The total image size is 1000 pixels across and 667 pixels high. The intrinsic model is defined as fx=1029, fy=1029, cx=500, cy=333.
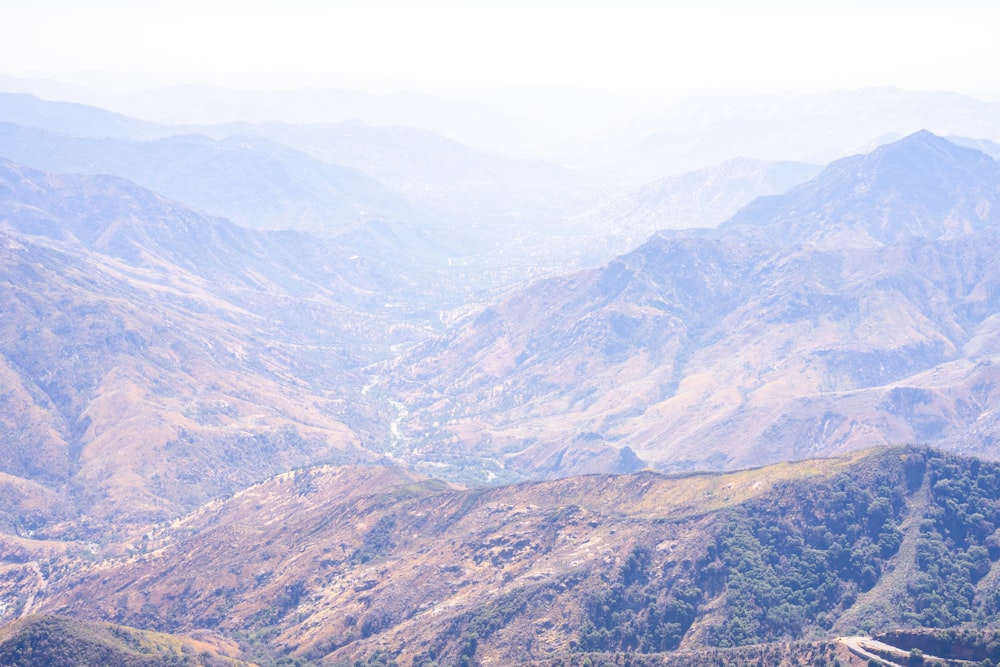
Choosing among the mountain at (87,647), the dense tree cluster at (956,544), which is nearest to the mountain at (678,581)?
the dense tree cluster at (956,544)

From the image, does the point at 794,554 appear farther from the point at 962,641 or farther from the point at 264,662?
the point at 264,662

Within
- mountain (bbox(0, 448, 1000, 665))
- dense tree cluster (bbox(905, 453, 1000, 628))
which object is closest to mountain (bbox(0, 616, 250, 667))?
mountain (bbox(0, 448, 1000, 665))

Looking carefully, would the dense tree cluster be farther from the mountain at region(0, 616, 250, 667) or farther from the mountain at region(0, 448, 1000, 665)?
the mountain at region(0, 616, 250, 667)

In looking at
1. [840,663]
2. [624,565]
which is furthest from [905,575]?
[624,565]

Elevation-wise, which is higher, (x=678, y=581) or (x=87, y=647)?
(x=87, y=647)

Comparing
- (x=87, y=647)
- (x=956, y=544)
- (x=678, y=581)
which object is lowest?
(x=678, y=581)

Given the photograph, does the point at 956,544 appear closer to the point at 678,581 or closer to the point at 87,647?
the point at 678,581

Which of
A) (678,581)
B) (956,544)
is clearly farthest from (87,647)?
(956,544)

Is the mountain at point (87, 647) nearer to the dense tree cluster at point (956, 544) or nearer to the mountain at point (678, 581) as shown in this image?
the mountain at point (678, 581)
